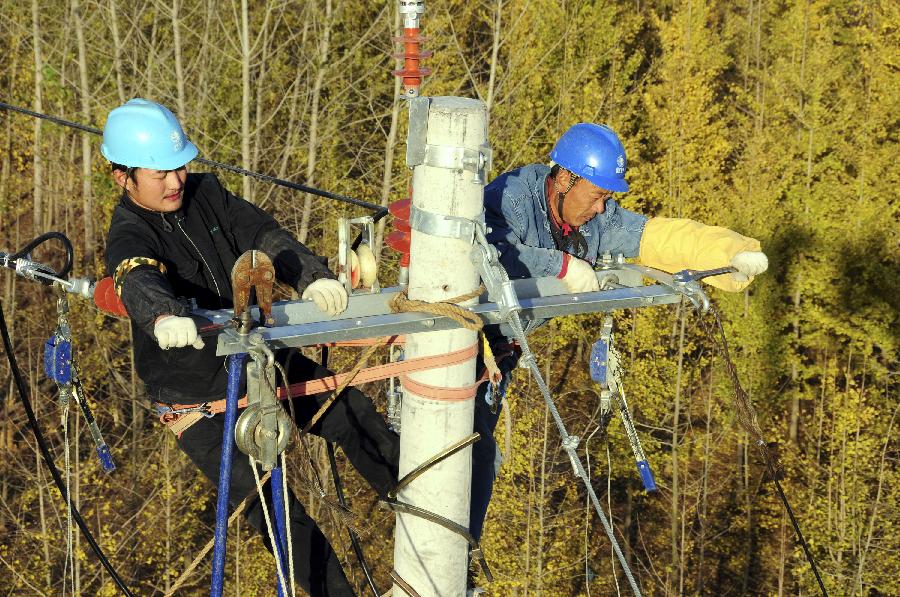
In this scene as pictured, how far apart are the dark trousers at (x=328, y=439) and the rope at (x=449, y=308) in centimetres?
113

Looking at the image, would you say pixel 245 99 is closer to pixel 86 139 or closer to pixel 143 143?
pixel 86 139

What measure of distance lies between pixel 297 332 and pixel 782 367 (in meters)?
22.2

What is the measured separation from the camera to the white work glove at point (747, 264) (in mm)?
3967

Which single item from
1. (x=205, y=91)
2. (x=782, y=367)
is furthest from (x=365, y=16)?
(x=782, y=367)

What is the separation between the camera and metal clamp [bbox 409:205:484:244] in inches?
114

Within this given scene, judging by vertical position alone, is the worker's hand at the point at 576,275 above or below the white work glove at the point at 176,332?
above

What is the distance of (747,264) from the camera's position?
397 centimetres

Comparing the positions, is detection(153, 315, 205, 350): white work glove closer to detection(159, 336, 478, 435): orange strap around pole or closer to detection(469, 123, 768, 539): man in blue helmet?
detection(159, 336, 478, 435): orange strap around pole

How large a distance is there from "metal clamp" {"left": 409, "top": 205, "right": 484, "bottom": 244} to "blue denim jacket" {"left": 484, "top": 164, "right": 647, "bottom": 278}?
845 mm

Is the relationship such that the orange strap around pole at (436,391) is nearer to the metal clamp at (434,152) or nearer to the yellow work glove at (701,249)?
the metal clamp at (434,152)

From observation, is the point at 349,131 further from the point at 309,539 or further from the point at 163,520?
the point at 309,539

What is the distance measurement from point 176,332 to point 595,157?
7.40 ft

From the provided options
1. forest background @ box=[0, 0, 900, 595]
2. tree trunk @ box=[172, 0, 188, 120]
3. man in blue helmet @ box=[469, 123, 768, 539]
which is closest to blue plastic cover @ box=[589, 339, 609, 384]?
man in blue helmet @ box=[469, 123, 768, 539]

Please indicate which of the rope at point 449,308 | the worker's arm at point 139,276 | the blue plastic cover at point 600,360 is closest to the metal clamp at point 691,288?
the blue plastic cover at point 600,360
